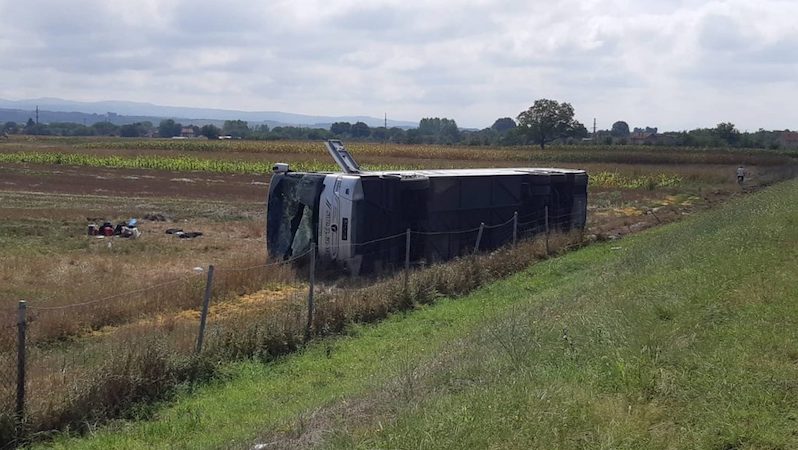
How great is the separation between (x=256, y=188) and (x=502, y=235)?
86.8 ft

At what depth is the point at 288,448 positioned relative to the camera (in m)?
6.00

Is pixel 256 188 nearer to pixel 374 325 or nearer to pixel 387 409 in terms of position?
pixel 374 325

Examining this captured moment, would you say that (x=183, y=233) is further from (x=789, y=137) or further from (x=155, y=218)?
(x=789, y=137)

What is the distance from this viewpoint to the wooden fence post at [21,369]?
24.1 ft

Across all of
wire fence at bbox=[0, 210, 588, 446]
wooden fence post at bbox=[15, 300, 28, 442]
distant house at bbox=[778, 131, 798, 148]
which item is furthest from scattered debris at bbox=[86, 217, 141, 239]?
distant house at bbox=[778, 131, 798, 148]

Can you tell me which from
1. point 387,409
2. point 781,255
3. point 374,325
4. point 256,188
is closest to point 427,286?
point 374,325

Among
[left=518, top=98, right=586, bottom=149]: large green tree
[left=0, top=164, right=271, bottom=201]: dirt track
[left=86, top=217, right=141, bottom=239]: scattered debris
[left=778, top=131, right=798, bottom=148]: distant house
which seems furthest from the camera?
[left=778, top=131, right=798, bottom=148]: distant house

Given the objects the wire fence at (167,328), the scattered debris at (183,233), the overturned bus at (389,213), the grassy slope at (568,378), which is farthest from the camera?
the scattered debris at (183,233)

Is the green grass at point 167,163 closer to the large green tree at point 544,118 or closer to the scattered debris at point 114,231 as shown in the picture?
the scattered debris at point 114,231

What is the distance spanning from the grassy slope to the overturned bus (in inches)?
208

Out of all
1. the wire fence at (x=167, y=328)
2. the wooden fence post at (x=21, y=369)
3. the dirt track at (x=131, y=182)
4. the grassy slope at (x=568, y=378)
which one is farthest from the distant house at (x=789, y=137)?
the wooden fence post at (x=21, y=369)

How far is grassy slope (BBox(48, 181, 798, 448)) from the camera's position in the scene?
5.10 m

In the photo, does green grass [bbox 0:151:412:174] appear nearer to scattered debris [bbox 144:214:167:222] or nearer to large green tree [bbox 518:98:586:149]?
scattered debris [bbox 144:214:167:222]

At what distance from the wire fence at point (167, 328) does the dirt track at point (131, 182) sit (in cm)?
2359
